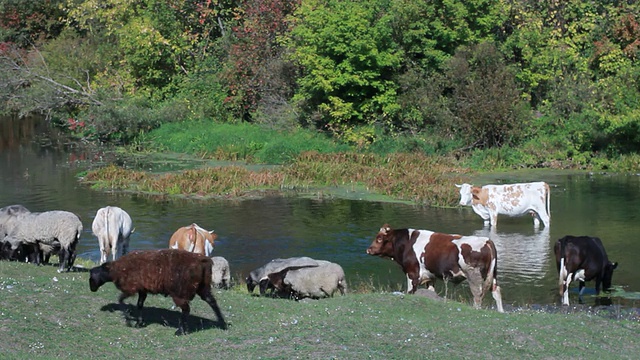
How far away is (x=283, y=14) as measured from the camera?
1631 inches

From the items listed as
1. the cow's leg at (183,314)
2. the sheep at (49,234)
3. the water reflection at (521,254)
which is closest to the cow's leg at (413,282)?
the water reflection at (521,254)

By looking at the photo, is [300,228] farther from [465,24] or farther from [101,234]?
[465,24]

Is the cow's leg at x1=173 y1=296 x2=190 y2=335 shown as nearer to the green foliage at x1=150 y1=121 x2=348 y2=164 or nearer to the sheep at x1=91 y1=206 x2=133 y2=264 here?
the sheep at x1=91 y1=206 x2=133 y2=264

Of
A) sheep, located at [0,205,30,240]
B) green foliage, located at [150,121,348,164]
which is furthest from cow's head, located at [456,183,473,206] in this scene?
sheep, located at [0,205,30,240]

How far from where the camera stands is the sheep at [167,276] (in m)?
A: 12.8

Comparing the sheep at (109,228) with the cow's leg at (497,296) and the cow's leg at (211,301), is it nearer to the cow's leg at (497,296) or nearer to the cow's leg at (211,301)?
the cow's leg at (211,301)

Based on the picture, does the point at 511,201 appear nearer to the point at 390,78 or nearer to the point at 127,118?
the point at 390,78

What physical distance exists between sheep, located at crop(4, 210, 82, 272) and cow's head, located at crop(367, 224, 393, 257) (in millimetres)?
5229

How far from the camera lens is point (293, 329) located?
12656 millimetres

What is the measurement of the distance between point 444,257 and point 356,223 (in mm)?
8750

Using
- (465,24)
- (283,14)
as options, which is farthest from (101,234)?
(283,14)

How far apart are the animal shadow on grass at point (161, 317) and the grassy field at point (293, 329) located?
0.7 inches

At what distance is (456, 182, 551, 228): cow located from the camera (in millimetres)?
24672

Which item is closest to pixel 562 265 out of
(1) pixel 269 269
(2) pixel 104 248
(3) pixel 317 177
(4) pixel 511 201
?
(1) pixel 269 269
